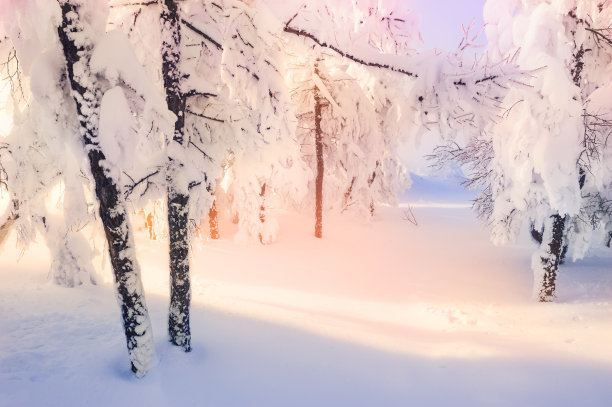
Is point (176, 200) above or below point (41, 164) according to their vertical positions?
below

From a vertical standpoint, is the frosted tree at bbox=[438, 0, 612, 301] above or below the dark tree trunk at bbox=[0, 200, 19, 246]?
above

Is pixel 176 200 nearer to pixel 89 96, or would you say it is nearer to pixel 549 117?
pixel 89 96

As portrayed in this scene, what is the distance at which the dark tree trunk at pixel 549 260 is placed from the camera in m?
9.52

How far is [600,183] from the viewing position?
31.1 feet

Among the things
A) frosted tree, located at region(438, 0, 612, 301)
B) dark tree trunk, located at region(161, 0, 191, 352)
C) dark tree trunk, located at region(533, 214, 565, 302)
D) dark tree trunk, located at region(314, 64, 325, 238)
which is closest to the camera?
dark tree trunk, located at region(161, 0, 191, 352)

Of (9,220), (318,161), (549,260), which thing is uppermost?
(318,161)

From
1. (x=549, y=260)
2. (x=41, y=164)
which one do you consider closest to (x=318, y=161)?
(x=549, y=260)

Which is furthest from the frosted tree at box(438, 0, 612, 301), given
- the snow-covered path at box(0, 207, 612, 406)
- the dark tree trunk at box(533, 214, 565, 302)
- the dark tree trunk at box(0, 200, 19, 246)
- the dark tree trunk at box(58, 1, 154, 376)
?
the dark tree trunk at box(0, 200, 19, 246)

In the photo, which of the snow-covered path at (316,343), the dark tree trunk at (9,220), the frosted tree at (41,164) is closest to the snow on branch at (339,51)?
the frosted tree at (41,164)

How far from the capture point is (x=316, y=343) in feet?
21.3

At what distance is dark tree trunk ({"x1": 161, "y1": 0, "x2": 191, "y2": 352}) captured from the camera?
4.66 m

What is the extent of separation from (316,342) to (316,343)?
0.04 metres

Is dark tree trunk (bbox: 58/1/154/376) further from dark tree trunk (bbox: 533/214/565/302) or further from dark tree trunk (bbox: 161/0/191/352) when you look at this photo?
dark tree trunk (bbox: 533/214/565/302)

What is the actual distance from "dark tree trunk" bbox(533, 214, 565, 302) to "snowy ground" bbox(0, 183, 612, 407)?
0.55 meters
